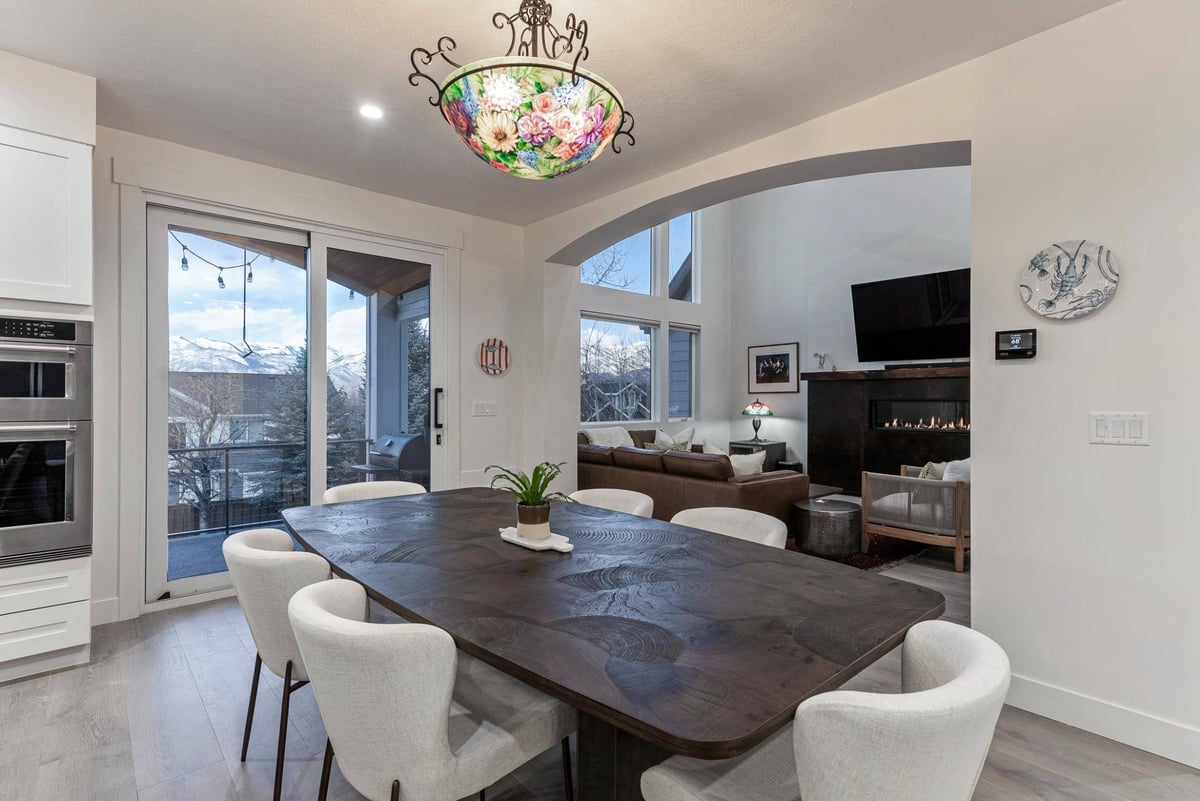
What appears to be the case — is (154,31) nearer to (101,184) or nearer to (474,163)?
(101,184)

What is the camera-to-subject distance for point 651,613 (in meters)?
1.29

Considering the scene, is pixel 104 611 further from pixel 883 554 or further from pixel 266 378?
pixel 883 554

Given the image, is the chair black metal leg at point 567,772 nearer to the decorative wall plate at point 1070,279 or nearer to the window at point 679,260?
the decorative wall plate at point 1070,279

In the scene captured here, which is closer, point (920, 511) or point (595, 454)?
point (920, 511)

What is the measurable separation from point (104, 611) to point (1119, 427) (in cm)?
464

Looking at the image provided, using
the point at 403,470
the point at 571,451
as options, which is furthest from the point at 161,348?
the point at 571,451

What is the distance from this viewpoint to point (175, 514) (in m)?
3.36

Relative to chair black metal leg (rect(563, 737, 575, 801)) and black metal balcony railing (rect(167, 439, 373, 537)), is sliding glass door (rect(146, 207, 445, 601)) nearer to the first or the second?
black metal balcony railing (rect(167, 439, 373, 537))

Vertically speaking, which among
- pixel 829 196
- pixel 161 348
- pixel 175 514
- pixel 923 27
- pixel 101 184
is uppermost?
pixel 829 196

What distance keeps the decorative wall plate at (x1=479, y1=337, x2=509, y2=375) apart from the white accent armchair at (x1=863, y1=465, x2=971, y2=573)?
2.96 meters

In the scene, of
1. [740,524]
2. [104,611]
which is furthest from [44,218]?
[740,524]

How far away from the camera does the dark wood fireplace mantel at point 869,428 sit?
6148mm

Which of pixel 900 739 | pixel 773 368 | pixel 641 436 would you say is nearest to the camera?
pixel 900 739

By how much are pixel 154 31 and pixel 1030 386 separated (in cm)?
362
